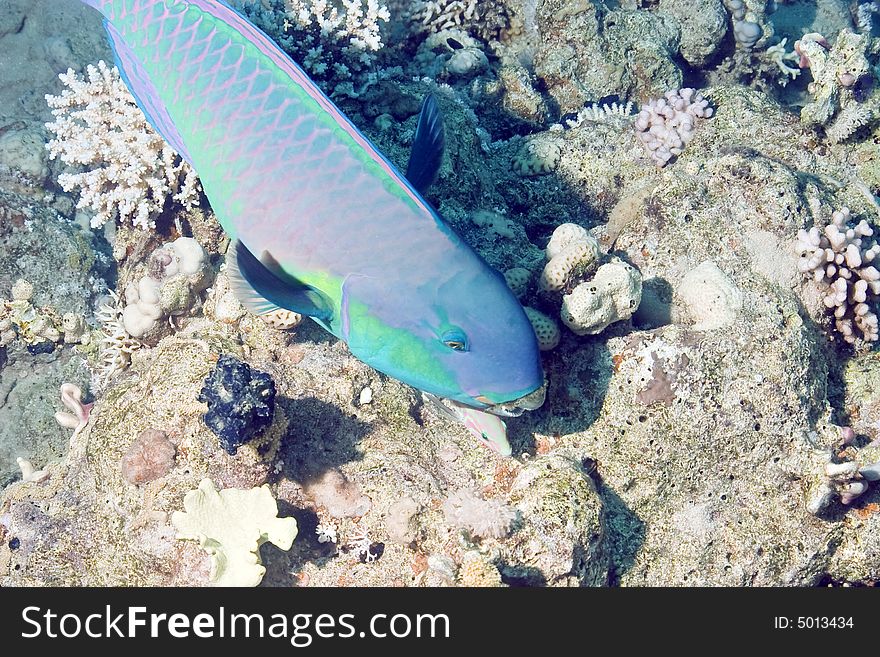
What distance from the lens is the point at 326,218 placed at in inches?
94.3

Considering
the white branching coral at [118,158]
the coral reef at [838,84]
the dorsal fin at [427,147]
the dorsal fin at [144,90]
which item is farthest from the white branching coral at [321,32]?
the coral reef at [838,84]

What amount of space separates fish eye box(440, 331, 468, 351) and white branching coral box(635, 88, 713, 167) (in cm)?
327

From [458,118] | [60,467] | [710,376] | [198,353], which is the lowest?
[60,467]

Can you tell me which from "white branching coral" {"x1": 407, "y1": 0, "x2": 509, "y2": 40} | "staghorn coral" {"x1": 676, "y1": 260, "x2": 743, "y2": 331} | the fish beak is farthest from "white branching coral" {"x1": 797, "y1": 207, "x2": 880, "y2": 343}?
"white branching coral" {"x1": 407, "y1": 0, "x2": 509, "y2": 40}

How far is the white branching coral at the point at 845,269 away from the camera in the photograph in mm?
3590

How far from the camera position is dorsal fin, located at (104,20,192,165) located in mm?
2898

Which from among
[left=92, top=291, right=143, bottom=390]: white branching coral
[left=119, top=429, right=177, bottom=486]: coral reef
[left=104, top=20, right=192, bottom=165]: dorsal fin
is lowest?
[left=92, top=291, right=143, bottom=390]: white branching coral

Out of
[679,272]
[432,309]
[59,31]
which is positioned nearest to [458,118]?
[679,272]

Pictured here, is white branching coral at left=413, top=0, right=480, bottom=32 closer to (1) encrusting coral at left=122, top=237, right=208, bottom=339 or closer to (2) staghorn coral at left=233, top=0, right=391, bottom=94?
(2) staghorn coral at left=233, top=0, right=391, bottom=94

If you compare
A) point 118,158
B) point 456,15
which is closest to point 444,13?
point 456,15

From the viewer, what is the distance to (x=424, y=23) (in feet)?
20.3

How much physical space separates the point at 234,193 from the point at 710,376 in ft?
8.52

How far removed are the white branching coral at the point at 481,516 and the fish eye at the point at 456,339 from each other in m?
0.97
